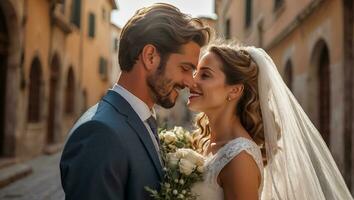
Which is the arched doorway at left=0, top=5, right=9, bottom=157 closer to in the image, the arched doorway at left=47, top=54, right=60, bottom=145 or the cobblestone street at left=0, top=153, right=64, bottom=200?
the cobblestone street at left=0, top=153, right=64, bottom=200

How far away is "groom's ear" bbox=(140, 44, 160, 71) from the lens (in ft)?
6.54

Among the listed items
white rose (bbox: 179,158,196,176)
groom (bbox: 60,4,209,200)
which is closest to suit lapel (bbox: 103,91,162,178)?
groom (bbox: 60,4,209,200)

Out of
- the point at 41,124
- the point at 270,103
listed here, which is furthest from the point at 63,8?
the point at 270,103

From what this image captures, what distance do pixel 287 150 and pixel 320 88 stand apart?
7.69 metres

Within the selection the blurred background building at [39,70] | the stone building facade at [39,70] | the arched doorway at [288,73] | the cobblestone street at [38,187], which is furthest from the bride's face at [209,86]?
the arched doorway at [288,73]

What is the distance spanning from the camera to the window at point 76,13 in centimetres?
1939

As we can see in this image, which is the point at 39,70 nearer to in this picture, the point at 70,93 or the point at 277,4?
the point at 70,93

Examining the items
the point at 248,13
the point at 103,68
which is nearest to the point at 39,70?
the point at 248,13

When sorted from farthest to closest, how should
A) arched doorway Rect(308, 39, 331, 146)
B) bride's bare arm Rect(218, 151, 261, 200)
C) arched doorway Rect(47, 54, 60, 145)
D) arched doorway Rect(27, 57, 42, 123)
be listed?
arched doorway Rect(47, 54, 60, 145), arched doorway Rect(27, 57, 42, 123), arched doorway Rect(308, 39, 331, 146), bride's bare arm Rect(218, 151, 261, 200)

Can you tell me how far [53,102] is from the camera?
16.6 m

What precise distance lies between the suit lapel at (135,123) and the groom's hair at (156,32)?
5.4 inches

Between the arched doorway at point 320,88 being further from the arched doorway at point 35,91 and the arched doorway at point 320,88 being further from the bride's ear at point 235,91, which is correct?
the arched doorway at point 35,91

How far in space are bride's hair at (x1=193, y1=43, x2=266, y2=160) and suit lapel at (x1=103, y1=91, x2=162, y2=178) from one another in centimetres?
94

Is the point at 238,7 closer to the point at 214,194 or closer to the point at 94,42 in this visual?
the point at 94,42
